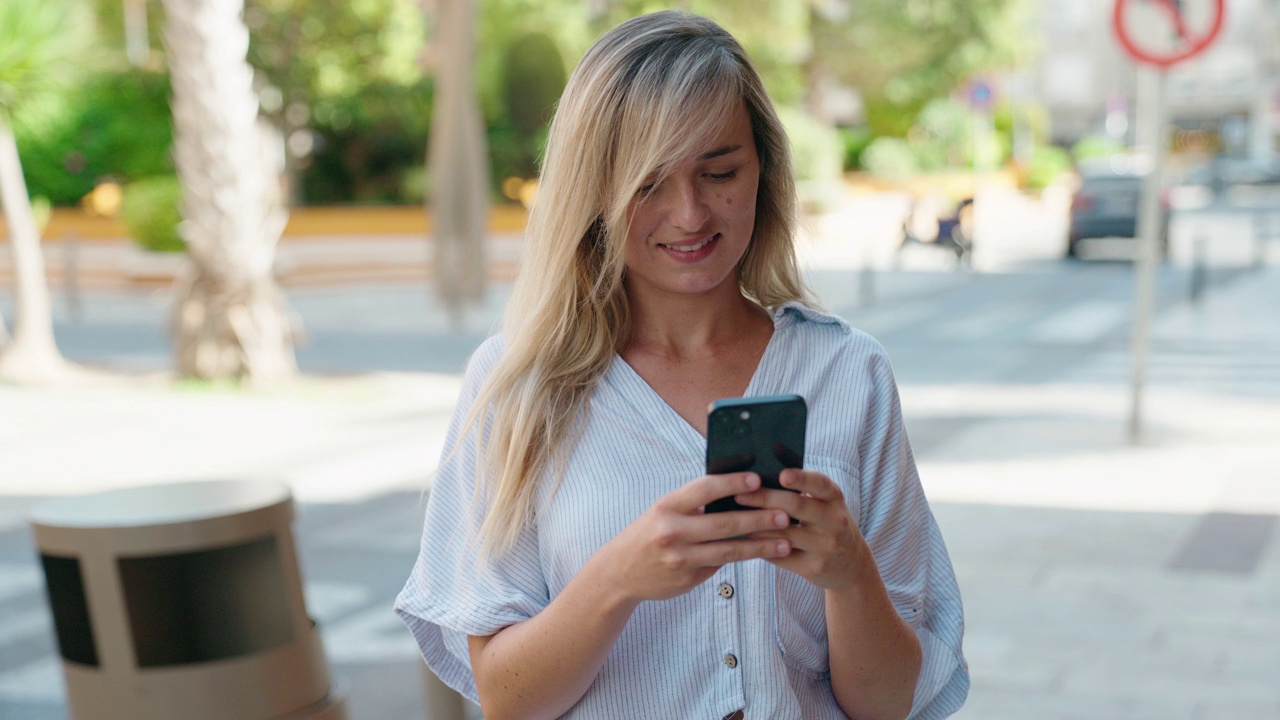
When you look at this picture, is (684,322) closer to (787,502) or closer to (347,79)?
(787,502)

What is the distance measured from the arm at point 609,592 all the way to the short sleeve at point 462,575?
4 cm

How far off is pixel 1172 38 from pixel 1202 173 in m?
46.7

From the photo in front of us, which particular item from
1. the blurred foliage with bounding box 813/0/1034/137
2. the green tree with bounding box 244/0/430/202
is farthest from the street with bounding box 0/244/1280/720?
the blurred foliage with bounding box 813/0/1034/137

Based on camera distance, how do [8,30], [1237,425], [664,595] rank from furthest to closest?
1. [8,30]
2. [1237,425]
3. [664,595]

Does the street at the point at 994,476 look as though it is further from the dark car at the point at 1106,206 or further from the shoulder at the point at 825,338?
the dark car at the point at 1106,206

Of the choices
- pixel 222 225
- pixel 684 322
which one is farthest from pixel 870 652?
pixel 222 225

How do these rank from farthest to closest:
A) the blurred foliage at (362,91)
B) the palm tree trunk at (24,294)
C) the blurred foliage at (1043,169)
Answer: the blurred foliage at (1043,169) → the blurred foliage at (362,91) → the palm tree trunk at (24,294)

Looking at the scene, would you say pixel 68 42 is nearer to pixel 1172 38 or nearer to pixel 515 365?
pixel 1172 38

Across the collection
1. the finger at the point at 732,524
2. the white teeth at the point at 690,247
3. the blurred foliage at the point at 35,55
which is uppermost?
the blurred foliage at the point at 35,55

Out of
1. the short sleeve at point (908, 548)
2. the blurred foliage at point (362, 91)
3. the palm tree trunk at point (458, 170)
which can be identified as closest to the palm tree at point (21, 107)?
the palm tree trunk at point (458, 170)

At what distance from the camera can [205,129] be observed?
11.7 metres

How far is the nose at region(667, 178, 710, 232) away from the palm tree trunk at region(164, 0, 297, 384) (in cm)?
1029

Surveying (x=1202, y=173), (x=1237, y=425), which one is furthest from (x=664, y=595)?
(x=1202, y=173)

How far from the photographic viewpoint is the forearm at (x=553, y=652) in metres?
1.80
